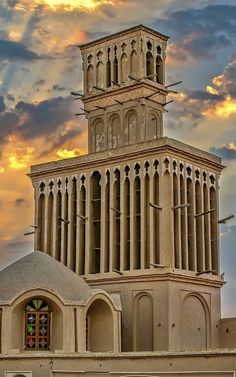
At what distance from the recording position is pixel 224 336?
140ft

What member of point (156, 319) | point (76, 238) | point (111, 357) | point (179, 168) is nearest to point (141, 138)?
point (179, 168)

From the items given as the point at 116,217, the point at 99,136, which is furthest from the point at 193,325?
the point at 99,136

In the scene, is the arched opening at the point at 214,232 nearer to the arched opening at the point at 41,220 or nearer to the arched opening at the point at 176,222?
the arched opening at the point at 176,222

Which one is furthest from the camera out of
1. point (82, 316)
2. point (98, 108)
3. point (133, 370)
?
point (98, 108)

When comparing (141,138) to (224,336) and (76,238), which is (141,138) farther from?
(224,336)

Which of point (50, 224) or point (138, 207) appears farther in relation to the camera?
point (50, 224)

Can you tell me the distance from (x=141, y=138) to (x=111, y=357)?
15.4 metres

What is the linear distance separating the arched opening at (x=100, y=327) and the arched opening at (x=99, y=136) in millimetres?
10724

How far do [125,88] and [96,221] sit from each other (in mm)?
7688

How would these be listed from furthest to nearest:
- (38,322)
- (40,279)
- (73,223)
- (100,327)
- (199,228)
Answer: (73,223)
(199,228)
(100,327)
(40,279)
(38,322)

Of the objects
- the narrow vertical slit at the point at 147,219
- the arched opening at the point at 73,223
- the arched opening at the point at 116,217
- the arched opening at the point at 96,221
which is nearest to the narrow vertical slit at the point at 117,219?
the arched opening at the point at 116,217

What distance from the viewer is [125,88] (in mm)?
44594

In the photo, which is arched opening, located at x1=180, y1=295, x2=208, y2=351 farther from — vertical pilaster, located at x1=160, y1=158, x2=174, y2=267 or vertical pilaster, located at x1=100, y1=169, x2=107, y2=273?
vertical pilaster, located at x1=100, y1=169, x2=107, y2=273

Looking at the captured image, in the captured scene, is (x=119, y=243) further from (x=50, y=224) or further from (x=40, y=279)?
(x=40, y=279)
